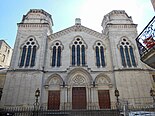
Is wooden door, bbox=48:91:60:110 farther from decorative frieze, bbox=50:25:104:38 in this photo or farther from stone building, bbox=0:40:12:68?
stone building, bbox=0:40:12:68

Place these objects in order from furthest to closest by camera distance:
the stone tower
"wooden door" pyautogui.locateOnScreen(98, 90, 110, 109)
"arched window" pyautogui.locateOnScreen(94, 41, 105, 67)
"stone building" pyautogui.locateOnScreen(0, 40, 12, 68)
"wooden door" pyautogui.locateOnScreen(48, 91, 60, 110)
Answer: "stone building" pyautogui.locateOnScreen(0, 40, 12, 68) < "arched window" pyautogui.locateOnScreen(94, 41, 105, 67) < "wooden door" pyautogui.locateOnScreen(98, 90, 110, 109) < "wooden door" pyautogui.locateOnScreen(48, 91, 60, 110) < the stone tower

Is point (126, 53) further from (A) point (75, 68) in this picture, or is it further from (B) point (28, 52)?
(B) point (28, 52)

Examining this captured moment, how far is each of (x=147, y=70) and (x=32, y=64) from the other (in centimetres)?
1537

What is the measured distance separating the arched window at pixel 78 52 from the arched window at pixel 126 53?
5380mm

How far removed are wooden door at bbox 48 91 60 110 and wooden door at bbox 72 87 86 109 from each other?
1933mm

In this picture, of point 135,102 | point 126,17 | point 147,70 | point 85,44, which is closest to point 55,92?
point 85,44

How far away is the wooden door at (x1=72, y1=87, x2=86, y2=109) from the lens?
18.4 meters

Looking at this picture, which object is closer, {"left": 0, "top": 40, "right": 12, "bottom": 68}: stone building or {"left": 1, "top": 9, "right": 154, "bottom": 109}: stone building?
{"left": 1, "top": 9, "right": 154, "bottom": 109}: stone building

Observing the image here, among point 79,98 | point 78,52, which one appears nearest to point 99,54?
point 78,52

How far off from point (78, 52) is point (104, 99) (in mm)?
7326

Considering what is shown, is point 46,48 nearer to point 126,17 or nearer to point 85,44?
point 85,44

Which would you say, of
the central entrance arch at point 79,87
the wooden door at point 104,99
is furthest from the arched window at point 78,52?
the wooden door at point 104,99

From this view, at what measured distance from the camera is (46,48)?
2173cm

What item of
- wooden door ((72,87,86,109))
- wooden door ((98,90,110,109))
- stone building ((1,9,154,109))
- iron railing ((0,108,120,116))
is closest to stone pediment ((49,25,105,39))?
stone building ((1,9,154,109))
